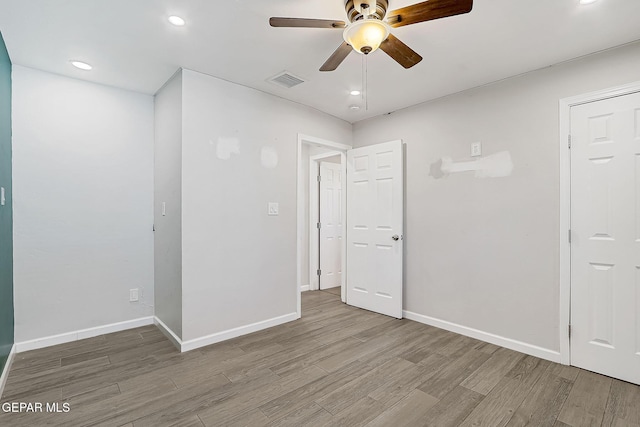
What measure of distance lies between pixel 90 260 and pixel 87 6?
224 centimetres

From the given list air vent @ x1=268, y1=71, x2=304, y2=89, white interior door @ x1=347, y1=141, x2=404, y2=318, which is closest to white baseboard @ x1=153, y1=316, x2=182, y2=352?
white interior door @ x1=347, y1=141, x2=404, y2=318

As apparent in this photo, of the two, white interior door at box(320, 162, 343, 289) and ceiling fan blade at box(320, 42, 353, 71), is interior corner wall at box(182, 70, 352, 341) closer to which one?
ceiling fan blade at box(320, 42, 353, 71)

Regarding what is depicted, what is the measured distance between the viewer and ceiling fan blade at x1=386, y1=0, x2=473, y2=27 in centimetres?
152

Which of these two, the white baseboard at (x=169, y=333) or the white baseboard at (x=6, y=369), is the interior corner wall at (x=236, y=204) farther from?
the white baseboard at (x=6, y=369)

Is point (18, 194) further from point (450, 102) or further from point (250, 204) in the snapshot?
point (450, 102)

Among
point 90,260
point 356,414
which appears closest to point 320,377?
point 356,414

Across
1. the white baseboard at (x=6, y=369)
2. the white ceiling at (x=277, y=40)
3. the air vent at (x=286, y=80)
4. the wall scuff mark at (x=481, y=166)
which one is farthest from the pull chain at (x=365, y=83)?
the white baseboard at (x=6, y=369)

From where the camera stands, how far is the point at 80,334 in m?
2.94

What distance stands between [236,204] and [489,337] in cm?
280

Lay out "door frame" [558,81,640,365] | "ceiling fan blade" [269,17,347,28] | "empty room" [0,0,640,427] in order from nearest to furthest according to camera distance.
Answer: "ceiling fan blade" [269,17,347,28]
"empty room" [0,0,640,427]
"door frame" [558,81,640,365]

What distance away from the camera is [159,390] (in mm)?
2105

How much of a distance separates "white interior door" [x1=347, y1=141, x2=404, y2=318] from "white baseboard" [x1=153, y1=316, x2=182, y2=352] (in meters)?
2.19

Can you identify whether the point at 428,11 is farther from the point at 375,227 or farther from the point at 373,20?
the point at 375,227

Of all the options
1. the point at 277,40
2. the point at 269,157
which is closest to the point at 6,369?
the point at 269,157
